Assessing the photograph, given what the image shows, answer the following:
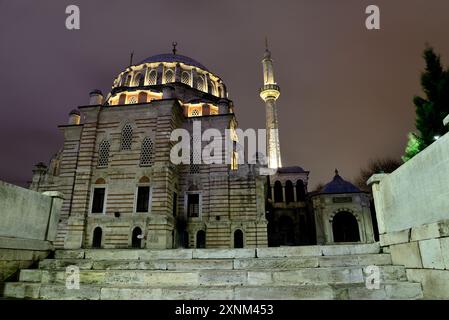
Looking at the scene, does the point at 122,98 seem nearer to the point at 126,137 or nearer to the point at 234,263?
the point at 126,137

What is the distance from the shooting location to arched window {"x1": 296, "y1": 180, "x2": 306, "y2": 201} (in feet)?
98.2

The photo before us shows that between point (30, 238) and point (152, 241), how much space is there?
36.5 ft

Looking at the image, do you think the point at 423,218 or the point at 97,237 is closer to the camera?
the point at 423,218

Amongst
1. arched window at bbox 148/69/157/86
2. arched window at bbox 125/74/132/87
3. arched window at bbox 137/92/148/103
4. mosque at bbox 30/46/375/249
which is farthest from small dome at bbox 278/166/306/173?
arched window at bbox 125/74/132/87

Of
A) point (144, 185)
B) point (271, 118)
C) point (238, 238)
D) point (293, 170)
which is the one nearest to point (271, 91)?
point (271, 118)

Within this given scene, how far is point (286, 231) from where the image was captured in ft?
95.6

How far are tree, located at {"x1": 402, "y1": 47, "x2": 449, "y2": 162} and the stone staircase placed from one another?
9108 millimetres

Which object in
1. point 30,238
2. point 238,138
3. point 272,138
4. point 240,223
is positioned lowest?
point 30,238

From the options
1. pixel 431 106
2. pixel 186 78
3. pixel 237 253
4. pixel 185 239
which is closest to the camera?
pixel 237 253

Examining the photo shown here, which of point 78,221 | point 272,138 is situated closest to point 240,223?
point 78,221

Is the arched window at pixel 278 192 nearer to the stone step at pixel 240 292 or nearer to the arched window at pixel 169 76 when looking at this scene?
the arched window at pixel 169 76

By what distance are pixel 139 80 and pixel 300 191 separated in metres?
20.3
